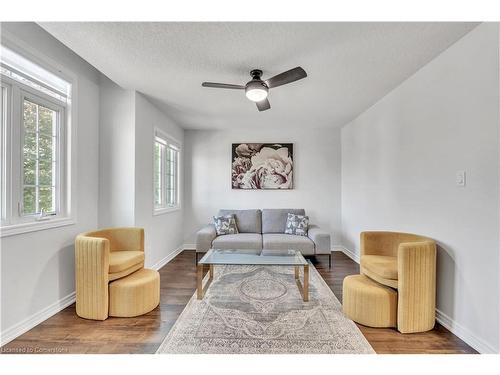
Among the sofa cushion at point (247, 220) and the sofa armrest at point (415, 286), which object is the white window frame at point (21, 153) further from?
the sofa armrest at point (415, 286)

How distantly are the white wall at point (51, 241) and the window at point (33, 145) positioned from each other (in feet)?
0.45

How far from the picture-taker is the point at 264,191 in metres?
4.89

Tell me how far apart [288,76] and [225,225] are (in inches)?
107

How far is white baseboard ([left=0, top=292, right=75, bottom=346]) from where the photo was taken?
1.86 meters

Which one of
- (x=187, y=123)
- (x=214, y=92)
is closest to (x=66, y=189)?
(x=214, y=92)

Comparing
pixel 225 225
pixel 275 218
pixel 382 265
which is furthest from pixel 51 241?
pixel 275 218

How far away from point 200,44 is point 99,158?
191 cm

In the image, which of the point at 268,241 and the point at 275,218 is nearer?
the point at 268,241

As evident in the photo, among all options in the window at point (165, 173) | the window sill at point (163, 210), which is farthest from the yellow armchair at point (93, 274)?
the window at point (165, 173)

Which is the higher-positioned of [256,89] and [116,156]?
[256,89]

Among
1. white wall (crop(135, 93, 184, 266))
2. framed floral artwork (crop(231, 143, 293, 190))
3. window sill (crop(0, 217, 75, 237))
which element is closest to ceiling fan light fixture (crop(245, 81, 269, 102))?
white wall (crop(135, 93, 184, 266))

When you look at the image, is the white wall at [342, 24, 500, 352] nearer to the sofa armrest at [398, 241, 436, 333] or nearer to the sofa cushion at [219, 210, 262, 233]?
the sofa armrest at [398, 241, 436, 333]

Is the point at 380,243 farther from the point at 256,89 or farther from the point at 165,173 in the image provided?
the point at 165,173

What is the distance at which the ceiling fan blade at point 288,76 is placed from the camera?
2.09m
